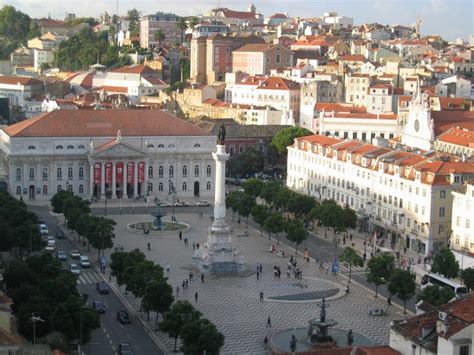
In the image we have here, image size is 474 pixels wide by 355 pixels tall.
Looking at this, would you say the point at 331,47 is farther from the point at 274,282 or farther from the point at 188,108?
the point at 274,282

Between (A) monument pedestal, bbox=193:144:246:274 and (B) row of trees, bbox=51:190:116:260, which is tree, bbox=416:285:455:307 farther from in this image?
(B) row of trees, bbox=51:190:116:260

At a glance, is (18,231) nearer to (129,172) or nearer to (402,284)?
(402,284)

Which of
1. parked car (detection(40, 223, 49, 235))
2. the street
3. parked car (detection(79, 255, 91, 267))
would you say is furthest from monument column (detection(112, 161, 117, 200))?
the street

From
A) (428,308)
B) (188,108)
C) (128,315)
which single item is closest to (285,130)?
(188,108)

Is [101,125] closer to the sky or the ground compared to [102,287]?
closer to the sky

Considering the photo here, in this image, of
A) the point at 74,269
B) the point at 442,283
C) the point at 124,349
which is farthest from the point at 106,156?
the point at 124,349

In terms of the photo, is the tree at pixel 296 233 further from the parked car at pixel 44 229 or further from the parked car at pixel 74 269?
the parked car at pixel 44 229
